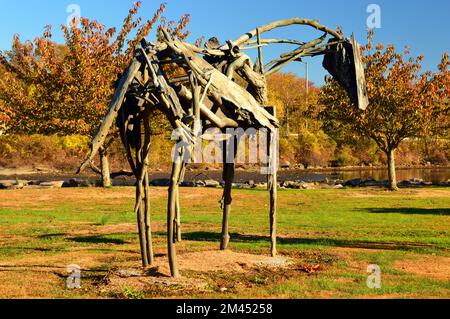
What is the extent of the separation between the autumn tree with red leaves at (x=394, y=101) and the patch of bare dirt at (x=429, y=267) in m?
20.7

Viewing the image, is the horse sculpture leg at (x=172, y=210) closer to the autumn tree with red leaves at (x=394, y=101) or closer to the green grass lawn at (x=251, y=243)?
the green grass lawn at (x=251, y=243)

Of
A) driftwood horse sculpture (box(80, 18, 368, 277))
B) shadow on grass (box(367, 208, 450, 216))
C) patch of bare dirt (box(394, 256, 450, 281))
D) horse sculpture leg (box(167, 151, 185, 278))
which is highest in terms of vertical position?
driftwood horse sculpture (box(80, 18, 368, 277))

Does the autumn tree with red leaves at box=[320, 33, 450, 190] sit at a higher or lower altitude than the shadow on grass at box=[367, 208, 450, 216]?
higher

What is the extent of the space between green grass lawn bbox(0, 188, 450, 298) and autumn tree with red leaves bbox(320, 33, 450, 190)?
555 cm

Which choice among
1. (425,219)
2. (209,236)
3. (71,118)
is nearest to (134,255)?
(209,236)

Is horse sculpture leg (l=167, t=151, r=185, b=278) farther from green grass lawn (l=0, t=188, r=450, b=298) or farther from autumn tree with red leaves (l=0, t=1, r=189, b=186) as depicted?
autumn tree with red leaves (l=0, t=1, r=189, b=186)

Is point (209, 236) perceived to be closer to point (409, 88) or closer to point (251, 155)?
point (409, 88)

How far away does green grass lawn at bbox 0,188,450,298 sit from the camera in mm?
9492

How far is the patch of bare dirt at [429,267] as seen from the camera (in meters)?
10.9

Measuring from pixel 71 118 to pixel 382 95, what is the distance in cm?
1788

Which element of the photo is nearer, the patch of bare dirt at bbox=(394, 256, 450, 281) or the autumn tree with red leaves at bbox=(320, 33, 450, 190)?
the patch of bare dirt at bbox=(394, 256, 450, 281)

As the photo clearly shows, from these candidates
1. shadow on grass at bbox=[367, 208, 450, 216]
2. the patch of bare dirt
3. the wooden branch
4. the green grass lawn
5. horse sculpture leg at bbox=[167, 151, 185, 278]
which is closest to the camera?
horse sculpture leg at bbox=[167, 151, 185, 278]

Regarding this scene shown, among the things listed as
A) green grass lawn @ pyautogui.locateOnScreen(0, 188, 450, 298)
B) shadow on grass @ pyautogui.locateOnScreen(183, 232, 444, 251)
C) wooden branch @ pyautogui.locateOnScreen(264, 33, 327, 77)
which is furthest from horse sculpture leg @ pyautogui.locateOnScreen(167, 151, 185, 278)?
shadow on grass @ pyautogui.locateOnScreen(183, 232, 444, 251)

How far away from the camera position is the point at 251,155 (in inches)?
2672
